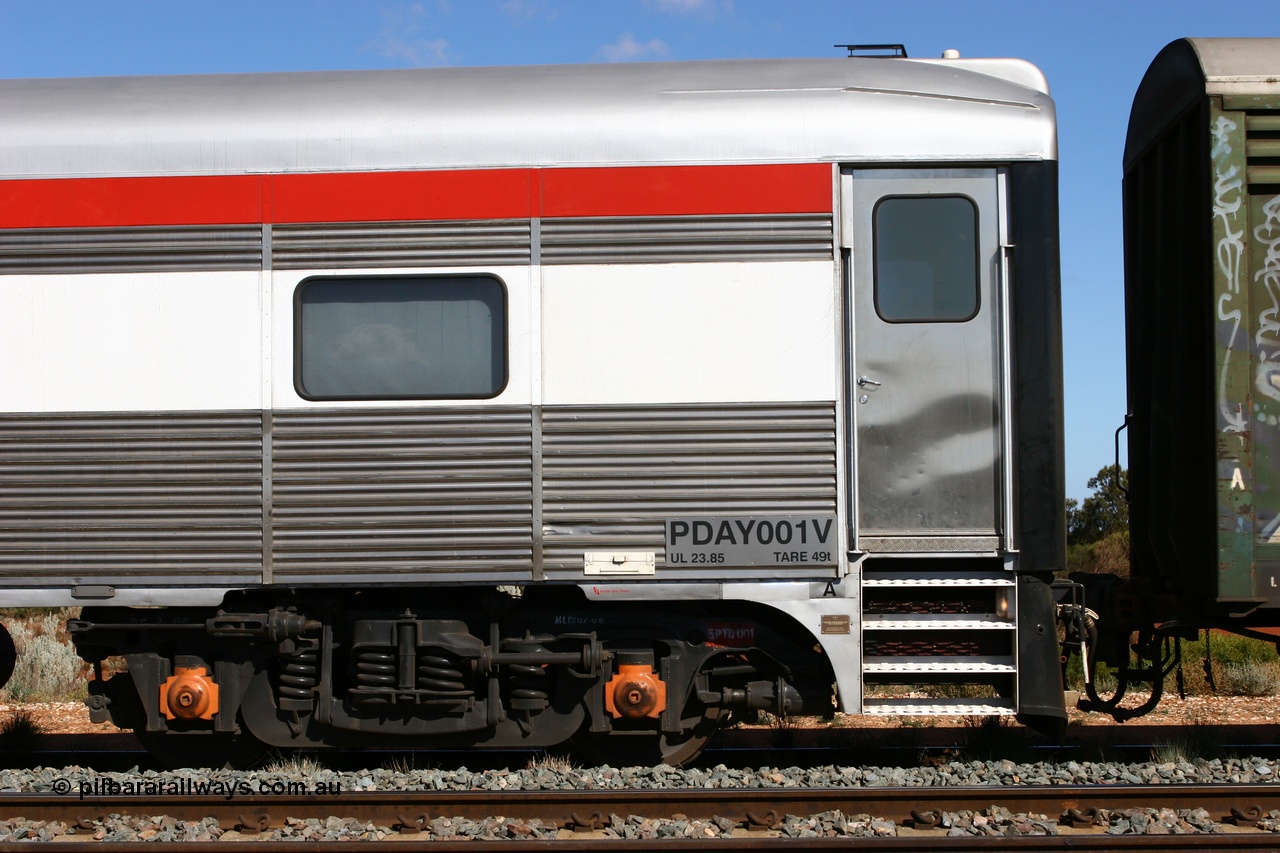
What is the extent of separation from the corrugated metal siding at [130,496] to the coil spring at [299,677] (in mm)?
563

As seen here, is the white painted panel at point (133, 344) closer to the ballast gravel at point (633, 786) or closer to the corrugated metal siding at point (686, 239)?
the corrugated metal siding at point (686, 239)

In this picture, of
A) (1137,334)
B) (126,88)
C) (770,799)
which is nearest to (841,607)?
(770,799)

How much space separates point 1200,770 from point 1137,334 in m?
2.57

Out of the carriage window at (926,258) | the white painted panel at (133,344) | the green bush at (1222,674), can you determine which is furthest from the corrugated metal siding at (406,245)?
the green bush at (1222,674)

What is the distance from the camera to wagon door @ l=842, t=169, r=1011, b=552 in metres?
5.59

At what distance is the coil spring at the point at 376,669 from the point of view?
18.6 ft

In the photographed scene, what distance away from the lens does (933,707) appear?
543 cm

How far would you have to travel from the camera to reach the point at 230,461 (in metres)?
5.59

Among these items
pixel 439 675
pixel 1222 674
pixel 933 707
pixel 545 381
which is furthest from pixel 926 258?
pixel 1222 674

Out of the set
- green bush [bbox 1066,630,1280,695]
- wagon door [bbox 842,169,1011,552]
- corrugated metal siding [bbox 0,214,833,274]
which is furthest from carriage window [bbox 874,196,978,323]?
green bush [bbox 1066,630,1280,695]

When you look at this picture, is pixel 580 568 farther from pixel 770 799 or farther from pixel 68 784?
pixel 68 784

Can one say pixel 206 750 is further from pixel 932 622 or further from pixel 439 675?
pixel 932 622

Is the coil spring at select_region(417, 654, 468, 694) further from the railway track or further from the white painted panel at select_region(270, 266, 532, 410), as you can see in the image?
the white painted panel at select_region(270, 266, 532, 410)

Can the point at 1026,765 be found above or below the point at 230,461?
below
